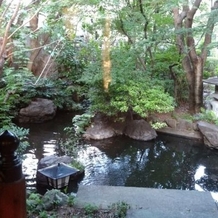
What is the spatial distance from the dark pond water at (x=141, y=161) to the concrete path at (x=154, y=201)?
1638 mm

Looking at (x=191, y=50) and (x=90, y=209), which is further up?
(x=191, y=50)

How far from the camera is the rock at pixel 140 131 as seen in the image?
23.7 feet

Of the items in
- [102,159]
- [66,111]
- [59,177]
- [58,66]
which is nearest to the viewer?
[59,177]

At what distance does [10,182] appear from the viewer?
73 centimetres

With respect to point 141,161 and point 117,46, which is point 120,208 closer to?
point 141,161

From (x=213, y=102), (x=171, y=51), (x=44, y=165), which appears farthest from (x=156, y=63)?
(x=44, y=165)

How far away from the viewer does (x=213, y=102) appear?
27.5ft

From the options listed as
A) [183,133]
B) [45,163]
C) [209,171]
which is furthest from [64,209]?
[183,133]

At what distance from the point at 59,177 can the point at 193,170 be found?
2740 millimetres

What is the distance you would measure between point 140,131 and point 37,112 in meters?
3.36

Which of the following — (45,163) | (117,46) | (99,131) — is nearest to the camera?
(45,163)

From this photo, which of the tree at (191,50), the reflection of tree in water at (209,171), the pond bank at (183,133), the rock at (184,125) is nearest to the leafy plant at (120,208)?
the reflection of tree in water at (209,171)

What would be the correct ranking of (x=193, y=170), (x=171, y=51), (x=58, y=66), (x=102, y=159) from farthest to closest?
(x=58, y=66), (x=171, y=51), (x=102, y=159), (x=193, y=170)

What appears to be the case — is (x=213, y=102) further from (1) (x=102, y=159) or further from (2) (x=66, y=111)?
(2) (x=66, y=111)
